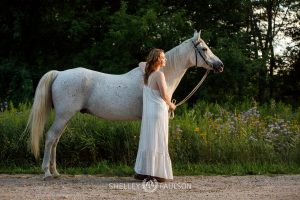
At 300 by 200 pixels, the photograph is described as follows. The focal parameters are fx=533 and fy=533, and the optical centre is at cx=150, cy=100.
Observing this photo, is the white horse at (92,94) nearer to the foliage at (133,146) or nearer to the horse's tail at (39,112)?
the horse's tail at (39,112)

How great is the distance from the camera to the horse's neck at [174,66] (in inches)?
310

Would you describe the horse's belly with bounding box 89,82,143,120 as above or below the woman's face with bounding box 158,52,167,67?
below

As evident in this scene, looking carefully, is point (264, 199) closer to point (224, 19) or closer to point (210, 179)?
point (210, 179)

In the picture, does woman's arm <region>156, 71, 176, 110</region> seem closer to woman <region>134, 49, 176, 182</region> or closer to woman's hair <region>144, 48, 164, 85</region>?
woman <region>134, 49, 176, 182</region>

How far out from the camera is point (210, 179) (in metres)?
7.81

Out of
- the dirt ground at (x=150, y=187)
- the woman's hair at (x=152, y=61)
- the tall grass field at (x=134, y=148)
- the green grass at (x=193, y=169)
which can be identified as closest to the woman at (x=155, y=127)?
the woman's hair at (x=152, y=61)

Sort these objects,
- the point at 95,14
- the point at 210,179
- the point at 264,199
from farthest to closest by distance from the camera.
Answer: the point at 95,14 → the point at 210,179 → the point at 264,199

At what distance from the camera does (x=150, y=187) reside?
6871 mm

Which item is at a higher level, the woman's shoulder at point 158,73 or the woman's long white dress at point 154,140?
the woman's shoulder at point 158,73

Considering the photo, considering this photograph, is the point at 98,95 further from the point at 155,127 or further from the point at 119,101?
the point at 155,127

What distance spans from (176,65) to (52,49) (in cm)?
954

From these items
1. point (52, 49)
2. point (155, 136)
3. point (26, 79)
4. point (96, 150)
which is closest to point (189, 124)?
point (96, 150)

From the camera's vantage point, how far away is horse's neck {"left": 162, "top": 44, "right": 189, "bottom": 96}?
7.87 metres

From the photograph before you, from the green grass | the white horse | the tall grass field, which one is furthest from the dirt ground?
the tall grass field
